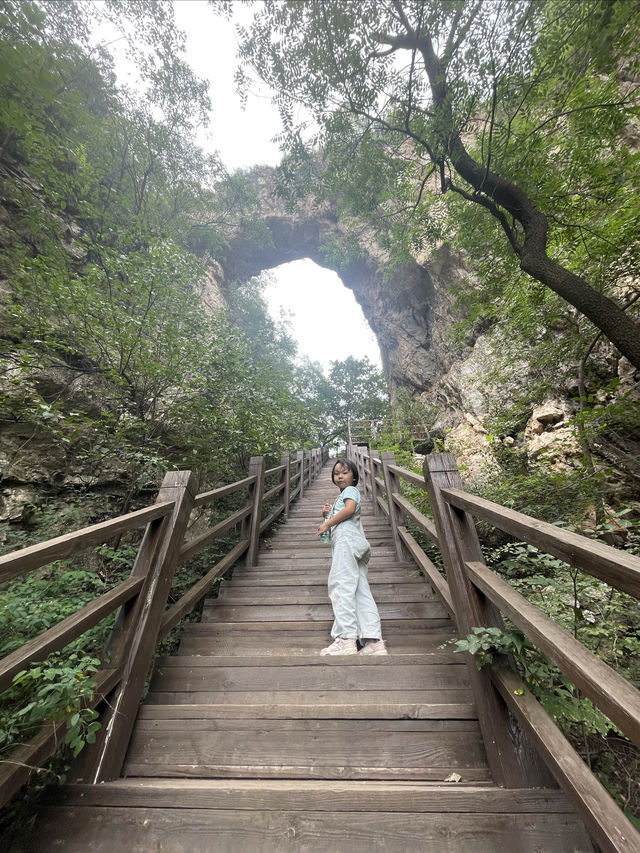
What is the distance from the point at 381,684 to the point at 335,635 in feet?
1.52

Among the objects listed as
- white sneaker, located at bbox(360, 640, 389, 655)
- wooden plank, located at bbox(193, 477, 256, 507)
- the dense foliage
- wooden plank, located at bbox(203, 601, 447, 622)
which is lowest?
white sneaker, located at bbox(360, 640, 389, 655)

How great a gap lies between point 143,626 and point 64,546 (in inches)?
29.1

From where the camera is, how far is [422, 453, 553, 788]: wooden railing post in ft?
3.78

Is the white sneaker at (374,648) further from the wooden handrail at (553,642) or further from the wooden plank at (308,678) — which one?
the wooden handrail at (553,642)

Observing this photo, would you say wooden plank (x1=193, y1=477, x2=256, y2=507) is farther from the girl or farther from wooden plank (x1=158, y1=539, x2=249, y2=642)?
the girl

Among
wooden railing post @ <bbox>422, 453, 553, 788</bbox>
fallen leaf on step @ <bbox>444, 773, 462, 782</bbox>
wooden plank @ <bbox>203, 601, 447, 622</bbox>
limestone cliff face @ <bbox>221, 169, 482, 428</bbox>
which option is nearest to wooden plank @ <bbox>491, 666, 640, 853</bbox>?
wooden railing post @ <bbox>422, 453, 553, 788</bbox>

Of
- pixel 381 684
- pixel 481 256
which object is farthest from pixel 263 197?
pixel 381 684

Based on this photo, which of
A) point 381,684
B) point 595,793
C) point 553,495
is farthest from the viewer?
point 553,495

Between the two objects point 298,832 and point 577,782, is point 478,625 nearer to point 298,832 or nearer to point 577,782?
point 577,782

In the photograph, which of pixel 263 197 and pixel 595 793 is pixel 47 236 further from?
pixel 263 197

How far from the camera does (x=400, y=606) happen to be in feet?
8.06

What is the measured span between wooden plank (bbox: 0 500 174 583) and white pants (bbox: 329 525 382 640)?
131cm

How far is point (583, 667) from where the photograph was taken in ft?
2.42

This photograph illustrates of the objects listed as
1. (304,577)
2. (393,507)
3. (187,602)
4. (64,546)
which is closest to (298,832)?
(64,546)
